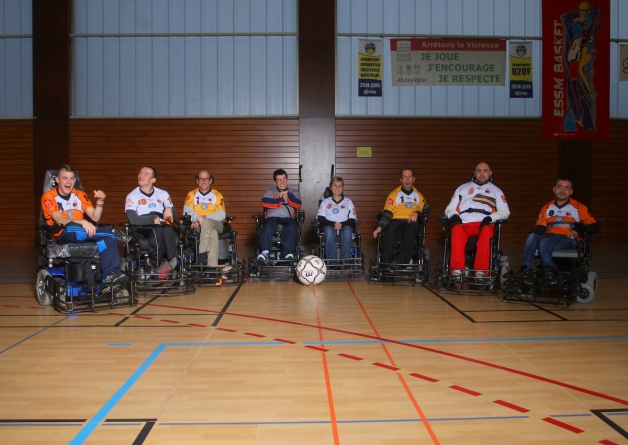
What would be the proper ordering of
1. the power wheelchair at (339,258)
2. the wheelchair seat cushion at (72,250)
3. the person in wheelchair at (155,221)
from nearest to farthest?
the wheelchair seat cushion at (72,250) < the person in wheelchair at (155,221) < the power wheelchair at (339,258)

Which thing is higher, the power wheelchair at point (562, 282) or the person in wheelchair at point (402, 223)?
the person in wheelchair at point (402, 223)

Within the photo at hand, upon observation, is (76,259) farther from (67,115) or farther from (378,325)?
(67,115)

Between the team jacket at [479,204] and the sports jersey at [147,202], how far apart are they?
3.22 meters

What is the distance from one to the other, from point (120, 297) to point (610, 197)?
10053 millimetres

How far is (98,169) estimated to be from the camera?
38.0 ft

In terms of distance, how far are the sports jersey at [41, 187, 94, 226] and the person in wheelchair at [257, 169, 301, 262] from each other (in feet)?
7.18

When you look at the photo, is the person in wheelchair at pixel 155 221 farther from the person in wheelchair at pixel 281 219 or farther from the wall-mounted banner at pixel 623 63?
the wall-mounted banner at pixel 623 63

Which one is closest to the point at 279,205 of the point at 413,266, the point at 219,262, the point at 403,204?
A: the point at 219,262

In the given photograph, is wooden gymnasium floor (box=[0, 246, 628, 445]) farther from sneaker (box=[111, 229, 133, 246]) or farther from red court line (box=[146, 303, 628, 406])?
sneaker (box=[111, 229, 133, 246])

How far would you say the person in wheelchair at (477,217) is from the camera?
618 cm

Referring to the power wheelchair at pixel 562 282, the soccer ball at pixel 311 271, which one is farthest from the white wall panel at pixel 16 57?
the power wheelchair at pixel 562 282

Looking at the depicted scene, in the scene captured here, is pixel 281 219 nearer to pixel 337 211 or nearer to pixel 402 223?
pixel 337 211

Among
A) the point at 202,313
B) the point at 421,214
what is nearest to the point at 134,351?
the point at 202,313

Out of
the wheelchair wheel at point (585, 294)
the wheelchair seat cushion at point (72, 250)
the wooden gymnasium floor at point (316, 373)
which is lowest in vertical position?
the wooden gymnasium floor at point (316, 373)
